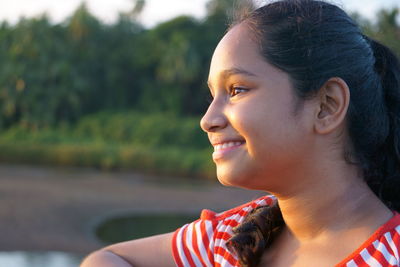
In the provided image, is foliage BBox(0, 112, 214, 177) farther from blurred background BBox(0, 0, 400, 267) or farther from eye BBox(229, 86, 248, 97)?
eye BBox(229, 86, 248, 97)

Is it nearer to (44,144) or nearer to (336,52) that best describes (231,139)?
(336,52)

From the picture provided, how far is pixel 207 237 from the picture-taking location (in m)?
1.31

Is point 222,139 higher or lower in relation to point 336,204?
higher

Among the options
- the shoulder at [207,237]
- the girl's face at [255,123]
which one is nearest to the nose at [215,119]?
the girl's face at [255,123]

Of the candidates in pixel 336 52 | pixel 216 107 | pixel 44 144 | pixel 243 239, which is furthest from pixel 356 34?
pixel 44 144

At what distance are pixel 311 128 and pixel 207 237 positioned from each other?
40 centimetres

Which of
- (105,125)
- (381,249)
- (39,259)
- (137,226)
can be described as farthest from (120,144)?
(381,249)

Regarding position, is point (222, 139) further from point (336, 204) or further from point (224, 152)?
point (336, 204)

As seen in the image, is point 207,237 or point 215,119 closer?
point 215,119

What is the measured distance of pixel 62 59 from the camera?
49.5 ft

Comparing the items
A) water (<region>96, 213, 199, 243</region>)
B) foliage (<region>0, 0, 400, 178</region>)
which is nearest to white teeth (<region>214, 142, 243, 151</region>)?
water (<region>96, 213, 199, 243</region>)

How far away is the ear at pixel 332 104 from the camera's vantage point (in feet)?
3.58

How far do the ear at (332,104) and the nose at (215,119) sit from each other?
7.5 inches

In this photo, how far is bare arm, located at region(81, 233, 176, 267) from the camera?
1.35 meters
